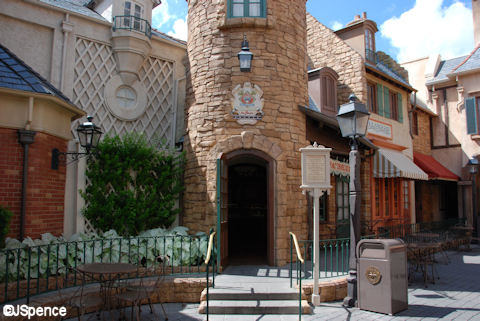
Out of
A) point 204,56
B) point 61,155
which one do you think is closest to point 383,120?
point 204,56

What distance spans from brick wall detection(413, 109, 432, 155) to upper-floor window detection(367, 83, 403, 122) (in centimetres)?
253

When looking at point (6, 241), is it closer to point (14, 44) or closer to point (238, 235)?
point (14, 44)

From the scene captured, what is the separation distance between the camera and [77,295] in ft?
19.7

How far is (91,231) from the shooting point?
348 inches

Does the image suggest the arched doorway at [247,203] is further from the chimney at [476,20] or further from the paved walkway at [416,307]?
the chimney at [476,20]

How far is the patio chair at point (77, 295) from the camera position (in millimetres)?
5457

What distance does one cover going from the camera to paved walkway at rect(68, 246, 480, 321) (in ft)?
19.9

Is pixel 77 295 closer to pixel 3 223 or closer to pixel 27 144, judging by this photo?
pixel 3 223

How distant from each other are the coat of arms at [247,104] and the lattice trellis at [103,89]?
2298 mm

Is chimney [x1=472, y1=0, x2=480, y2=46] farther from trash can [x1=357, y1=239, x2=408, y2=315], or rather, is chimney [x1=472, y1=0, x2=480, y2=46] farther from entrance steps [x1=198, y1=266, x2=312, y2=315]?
entrance steps [x1=198, y1=266, x2=312, y2=315]

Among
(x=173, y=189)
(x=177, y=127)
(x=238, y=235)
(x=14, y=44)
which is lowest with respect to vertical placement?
(x=238, y=235)

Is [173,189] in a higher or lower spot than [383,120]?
lower

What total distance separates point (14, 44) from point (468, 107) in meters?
17.3

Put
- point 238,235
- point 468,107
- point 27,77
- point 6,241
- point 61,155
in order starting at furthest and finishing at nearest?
1. point 468,107
2. point 238,235
3. point 61,155
4. point 27,77
5. point 6,241
